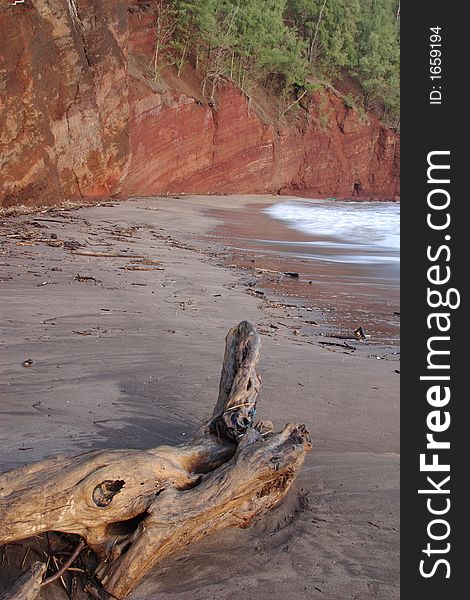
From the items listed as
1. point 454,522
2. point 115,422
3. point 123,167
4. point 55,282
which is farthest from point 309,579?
point 123,167

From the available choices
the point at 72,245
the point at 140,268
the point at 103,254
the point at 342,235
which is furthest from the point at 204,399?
the point at 342,235

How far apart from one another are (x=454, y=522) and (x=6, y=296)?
15.9 ft

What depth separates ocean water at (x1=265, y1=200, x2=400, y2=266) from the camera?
1322 centimetres

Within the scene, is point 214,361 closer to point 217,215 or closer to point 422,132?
point 422,132

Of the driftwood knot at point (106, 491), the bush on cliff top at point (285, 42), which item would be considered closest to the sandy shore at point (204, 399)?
the driftwood knot at point (106, 491)

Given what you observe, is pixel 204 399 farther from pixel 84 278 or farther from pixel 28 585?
pixel 84 278

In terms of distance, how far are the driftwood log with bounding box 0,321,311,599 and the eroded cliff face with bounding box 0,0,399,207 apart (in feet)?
44.2

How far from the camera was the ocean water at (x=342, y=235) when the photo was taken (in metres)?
13.2

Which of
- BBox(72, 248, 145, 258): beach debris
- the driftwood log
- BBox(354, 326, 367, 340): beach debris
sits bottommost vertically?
BBox(354, 326, 367, 340): beach debris

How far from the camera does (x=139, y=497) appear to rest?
256 centimetres

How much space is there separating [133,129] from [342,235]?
35.0 feet

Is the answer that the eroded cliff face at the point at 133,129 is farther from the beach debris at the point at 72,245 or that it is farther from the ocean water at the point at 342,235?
the beach debris at the point at 72,245

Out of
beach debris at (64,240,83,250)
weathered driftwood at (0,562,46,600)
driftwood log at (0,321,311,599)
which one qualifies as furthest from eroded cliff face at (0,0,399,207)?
weathered driftwood at (0,562,46,600)

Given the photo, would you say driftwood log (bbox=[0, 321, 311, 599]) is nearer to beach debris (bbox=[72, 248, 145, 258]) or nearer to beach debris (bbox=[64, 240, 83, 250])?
beach debris (bbox=[72, 248, 145, 258])
